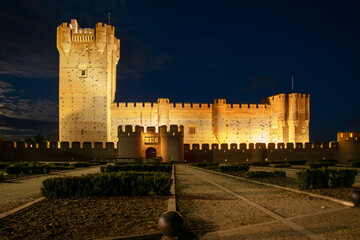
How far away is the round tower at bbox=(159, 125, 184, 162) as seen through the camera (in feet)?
84.3

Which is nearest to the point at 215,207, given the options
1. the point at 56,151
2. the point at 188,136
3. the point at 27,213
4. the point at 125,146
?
the point at 27,213

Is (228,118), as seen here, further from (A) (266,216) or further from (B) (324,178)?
(A) (266,216)

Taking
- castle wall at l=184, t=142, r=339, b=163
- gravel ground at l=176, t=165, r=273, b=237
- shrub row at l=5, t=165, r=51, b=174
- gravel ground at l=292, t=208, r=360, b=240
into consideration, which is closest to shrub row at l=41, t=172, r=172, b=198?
gravel ground at l=176, t=165, r=273, b=237

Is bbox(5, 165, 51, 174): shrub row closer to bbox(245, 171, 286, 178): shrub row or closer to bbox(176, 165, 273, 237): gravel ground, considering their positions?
bbox(176, 165, 273, 237): gravel ground

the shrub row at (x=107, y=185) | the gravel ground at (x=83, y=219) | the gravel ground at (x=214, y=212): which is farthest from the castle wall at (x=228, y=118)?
the gravel ground at (x=83, y=219)

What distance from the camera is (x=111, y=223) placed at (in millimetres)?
4855

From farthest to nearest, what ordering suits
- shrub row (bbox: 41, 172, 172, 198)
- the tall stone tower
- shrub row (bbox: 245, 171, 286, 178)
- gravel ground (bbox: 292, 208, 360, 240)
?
the tall stone tower, shrub row (bbox: 245, 171, 286, 178), shrub row (bbox: 41, 172, 172, 198), gravel ground (bbox: 292, 208, 360, 240)

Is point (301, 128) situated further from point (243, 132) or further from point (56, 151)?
point (56, 151)

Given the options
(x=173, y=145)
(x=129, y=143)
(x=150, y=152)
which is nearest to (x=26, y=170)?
(x=129, y=143)

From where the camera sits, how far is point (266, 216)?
17.5 ft

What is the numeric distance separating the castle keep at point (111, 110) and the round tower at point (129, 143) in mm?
4868

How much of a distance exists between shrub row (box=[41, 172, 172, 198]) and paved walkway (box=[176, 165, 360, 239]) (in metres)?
0.79

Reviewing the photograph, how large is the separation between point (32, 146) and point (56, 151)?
7.84 feet

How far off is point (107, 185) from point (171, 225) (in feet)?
12.5
